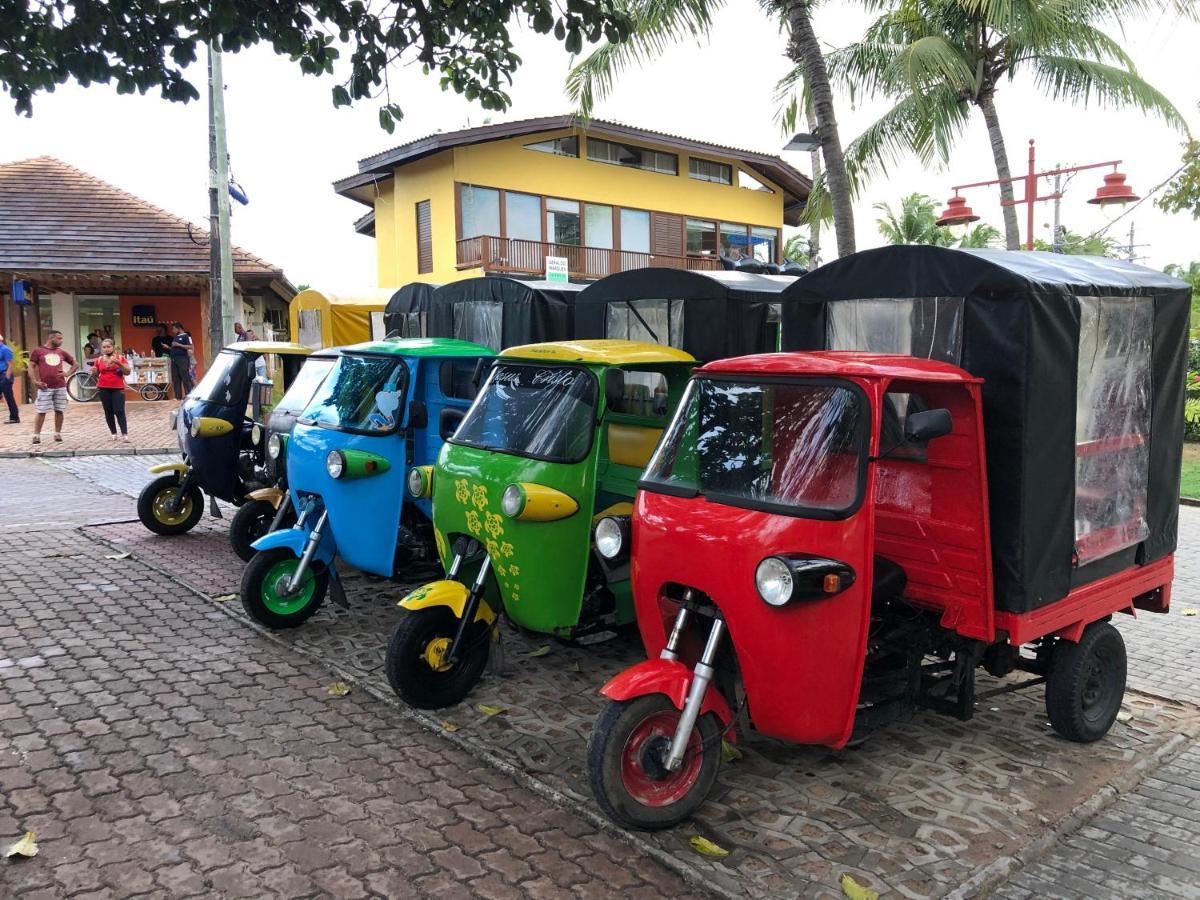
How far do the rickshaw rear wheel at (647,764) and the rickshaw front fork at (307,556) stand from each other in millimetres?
2924

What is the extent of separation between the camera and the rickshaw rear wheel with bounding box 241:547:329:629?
19.3ft

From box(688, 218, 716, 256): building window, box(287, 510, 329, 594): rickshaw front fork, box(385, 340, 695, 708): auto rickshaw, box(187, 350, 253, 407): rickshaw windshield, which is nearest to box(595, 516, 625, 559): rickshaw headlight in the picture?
box(385, 340, 695, 708): auto rickshaw

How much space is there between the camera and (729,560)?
369 centimetres

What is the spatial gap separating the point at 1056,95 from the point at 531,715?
15.3m

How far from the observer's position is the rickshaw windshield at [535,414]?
5.01 meters

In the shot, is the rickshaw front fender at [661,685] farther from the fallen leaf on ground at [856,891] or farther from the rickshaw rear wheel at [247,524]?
the rickshaw rear wheel at [247,524]

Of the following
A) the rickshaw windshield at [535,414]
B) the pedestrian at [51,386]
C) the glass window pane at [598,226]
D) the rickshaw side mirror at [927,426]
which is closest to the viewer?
the rickshaw side mirror at [927,426]

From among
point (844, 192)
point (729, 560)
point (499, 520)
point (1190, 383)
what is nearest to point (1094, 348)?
point (729, 560)

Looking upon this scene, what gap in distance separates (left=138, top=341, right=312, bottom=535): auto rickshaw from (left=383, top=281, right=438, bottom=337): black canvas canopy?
3038mm

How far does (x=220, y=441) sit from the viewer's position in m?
8.22

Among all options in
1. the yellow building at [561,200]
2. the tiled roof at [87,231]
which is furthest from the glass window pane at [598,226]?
the tiled roof at [87,231]

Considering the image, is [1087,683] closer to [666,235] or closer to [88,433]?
[88,433]

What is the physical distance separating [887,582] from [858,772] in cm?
95

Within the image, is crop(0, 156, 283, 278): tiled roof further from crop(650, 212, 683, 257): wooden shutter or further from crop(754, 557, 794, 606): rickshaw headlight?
crop(754, 557, 794, 606): rickshaw headlight
